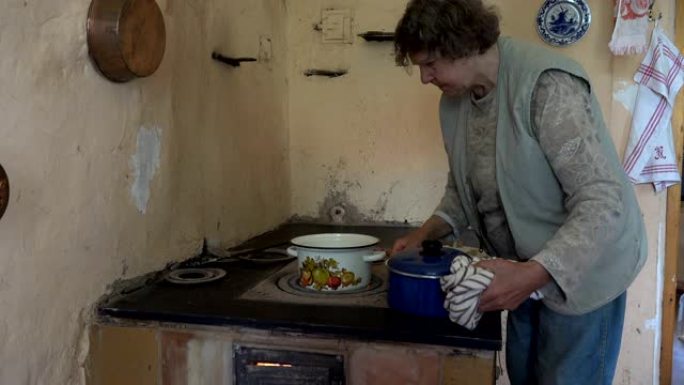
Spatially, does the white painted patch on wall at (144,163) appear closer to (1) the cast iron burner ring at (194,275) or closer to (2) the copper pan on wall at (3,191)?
(1) the cast iron burner ring at (194,275)

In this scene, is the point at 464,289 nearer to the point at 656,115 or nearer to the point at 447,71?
the point at 447,71

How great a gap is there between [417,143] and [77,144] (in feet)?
4.33

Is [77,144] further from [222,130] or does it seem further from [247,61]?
[247,61]

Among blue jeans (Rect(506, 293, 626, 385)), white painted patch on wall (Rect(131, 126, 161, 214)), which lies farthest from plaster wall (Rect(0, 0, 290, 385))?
blue jeans (Rect(506, 293, 626, 385))

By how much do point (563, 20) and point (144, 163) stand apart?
1.46m

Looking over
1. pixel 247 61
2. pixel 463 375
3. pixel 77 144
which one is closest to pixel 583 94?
pixel 463 375

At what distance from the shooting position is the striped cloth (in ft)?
3.08

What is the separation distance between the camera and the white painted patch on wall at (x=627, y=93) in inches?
76.4

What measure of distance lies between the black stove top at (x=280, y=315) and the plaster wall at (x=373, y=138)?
36.6 inches

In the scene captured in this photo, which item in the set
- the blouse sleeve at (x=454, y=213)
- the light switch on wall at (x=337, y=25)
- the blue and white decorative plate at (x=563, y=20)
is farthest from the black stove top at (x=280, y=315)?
the blue and white decorative plate at (x=563, y=20)

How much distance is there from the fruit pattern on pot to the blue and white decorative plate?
1250 mm

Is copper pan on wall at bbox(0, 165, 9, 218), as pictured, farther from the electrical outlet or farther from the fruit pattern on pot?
the electrical outlet

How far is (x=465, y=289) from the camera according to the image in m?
0.94

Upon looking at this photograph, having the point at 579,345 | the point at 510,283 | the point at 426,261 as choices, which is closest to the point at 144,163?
the point at 426,261
